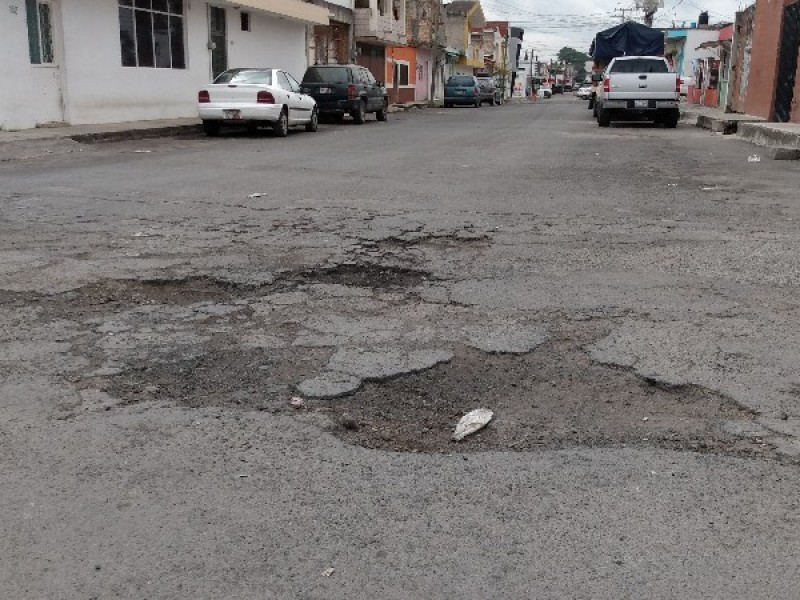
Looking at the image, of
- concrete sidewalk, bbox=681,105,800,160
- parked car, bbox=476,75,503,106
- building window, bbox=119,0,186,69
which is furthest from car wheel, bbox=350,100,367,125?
parked car, bbox=476,75,503,106

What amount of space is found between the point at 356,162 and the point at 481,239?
6.41 m

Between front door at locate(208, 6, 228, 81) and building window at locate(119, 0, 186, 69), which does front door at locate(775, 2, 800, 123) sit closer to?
front door at locate(208, 6, 228, 81)

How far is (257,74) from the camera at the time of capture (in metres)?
18.2

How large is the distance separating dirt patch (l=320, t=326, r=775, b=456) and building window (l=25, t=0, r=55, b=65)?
632 inches

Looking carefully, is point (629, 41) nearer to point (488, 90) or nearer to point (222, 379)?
point (488, 90)

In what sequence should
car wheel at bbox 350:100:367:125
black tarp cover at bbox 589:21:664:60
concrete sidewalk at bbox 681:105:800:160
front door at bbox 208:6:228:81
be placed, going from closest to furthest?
concrete sidewalk at bbox 681:105:800:160 < car wheel at bbox 350:100:367:125 < front door at bbox 208:6:228:81 < black tarp cover at bbox 589:21:664:60

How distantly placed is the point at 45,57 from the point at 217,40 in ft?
27.4

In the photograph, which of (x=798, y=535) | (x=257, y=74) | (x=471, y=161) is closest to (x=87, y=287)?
(x=798, y=535)

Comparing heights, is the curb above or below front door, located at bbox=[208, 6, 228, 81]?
below

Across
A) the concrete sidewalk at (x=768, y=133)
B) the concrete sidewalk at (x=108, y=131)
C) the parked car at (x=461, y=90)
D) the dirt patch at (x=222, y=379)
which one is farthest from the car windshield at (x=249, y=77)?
the parked car at (x=461, y=90)

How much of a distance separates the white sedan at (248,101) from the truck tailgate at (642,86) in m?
9.08

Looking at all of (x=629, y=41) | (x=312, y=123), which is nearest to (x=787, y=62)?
(x=629, y=41)

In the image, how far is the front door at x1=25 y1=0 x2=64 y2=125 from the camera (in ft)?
55.2

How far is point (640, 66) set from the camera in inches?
895
